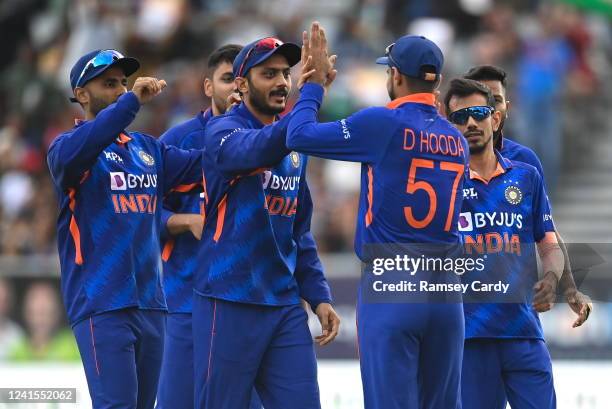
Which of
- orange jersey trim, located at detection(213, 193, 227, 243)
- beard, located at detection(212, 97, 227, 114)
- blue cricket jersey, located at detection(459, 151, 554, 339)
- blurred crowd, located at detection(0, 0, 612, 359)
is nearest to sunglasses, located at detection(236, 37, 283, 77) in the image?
orange jersey trim, located at detection(213, 193, 227, 243)

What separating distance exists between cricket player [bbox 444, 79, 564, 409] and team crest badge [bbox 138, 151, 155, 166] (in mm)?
1809

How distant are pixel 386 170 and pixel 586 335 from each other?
6.25m

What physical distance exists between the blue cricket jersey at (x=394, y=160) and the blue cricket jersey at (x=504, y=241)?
1034mm

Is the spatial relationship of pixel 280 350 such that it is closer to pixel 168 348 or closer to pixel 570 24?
pixel 168 348

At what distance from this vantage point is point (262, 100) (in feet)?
24.4

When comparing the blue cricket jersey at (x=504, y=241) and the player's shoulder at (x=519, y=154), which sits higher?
the player's shoulder at (x=519, y=154)

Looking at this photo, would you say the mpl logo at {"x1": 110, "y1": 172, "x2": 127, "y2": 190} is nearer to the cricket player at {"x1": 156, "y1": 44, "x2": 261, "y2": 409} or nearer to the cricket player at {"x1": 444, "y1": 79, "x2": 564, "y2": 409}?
the cricket player at {"x1": 156, "y1": 44, "x2": 261, "y2": 409}

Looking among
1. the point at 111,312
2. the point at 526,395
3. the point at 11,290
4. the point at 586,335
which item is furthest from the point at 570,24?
the point at 111,312

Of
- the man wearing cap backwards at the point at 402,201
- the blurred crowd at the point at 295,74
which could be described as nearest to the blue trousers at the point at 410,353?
the man wearing cap backwards at the point at 402,201

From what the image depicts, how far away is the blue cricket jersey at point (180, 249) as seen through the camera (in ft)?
28.1

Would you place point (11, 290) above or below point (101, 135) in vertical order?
below

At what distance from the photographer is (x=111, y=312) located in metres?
7.52

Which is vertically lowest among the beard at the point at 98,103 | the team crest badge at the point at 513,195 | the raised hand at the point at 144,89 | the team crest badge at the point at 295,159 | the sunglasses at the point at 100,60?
the team crest badge at the point at 513,195

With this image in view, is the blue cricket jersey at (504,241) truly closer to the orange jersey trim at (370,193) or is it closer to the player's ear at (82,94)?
the orange jersey trim at (370,193)
